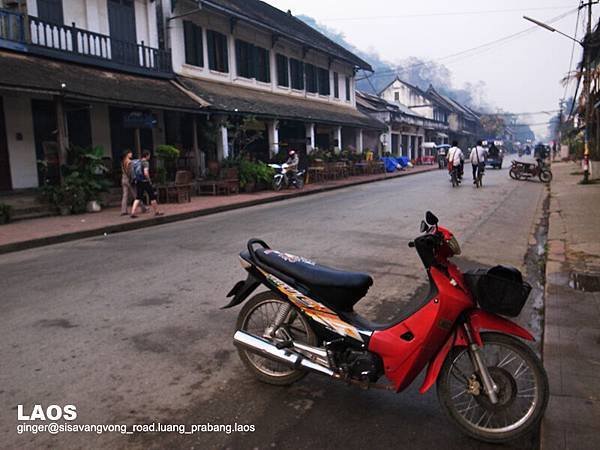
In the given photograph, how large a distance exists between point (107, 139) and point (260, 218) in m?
7.29

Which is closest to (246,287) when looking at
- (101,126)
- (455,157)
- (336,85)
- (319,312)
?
(319,312)

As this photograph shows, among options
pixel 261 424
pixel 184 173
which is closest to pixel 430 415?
pixel 261 424

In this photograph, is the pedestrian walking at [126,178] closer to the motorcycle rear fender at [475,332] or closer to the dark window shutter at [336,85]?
the motorcycle rear fender at [475,332]

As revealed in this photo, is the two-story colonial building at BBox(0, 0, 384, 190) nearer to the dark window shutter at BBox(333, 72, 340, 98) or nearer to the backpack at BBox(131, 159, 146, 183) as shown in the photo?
the backpack at BBox(131, 159, 146, 183)

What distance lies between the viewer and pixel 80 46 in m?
15.4

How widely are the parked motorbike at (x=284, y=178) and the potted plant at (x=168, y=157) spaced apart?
390cm

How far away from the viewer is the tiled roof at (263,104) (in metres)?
18.9

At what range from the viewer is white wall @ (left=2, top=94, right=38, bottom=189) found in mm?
14109

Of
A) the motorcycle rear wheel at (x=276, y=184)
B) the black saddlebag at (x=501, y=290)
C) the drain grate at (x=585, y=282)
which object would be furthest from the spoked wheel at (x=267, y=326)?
the motorcycle rear wheel at (x=276, y=184)

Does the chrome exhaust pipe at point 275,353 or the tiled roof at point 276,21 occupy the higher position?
the tiled roof at point 276,21

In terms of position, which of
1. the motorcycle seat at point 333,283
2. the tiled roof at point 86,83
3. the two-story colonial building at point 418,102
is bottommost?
the motorcycle seat at point 333,283

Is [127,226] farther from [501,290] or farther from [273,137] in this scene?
[273,137]

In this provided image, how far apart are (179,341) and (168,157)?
13172mm

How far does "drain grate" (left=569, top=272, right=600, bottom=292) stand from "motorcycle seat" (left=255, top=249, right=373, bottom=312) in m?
3.63
